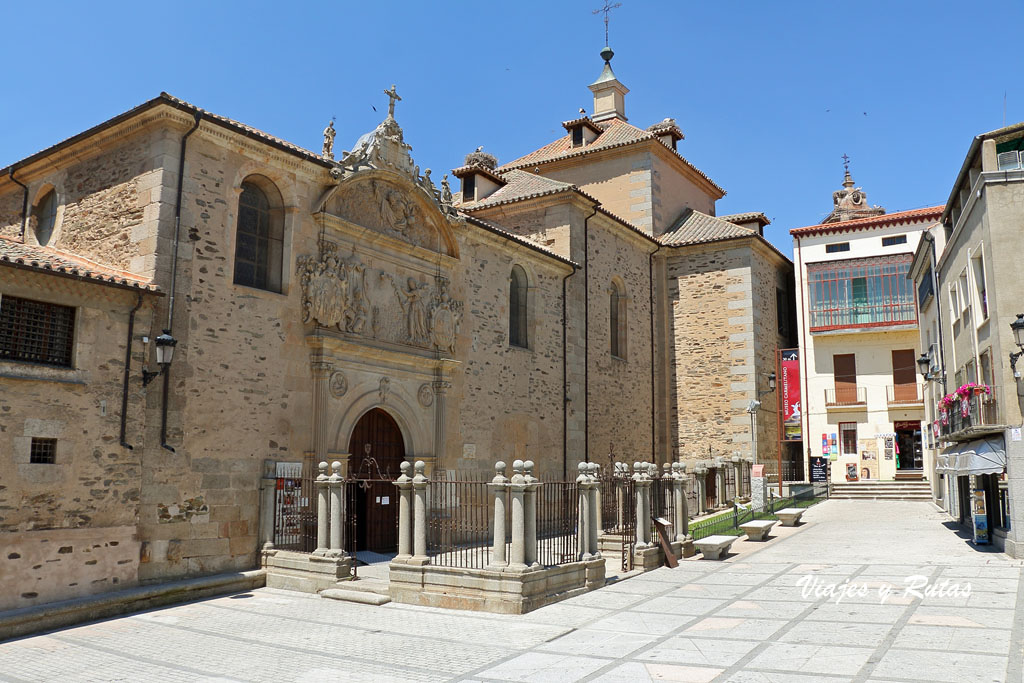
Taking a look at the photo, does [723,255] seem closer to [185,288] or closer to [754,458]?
[754,458]

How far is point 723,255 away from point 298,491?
1890 centimetres

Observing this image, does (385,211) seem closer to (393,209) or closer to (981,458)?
(393,209)

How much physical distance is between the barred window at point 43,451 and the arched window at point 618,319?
59.0 feet

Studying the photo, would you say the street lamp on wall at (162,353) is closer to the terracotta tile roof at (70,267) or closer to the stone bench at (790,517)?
the terracotta tile roof at (70,267)

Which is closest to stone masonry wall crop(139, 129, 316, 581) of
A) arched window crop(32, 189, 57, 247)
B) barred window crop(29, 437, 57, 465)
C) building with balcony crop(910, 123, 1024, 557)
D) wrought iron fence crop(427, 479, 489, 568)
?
barred window crop(29, 437, 57, 465)

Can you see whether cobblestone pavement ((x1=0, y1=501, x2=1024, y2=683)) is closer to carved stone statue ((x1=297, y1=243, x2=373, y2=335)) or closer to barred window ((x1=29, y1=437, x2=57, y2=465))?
barred window ((x1=29, y1=437, x2=57, y2=465))

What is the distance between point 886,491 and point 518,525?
20.5 meters

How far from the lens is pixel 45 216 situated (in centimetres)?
1591

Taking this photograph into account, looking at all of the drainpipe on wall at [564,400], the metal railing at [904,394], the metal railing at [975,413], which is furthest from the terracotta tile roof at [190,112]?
the metal railing at [904,394]

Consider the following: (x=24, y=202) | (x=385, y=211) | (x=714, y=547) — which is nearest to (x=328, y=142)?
(x=385, y=211)

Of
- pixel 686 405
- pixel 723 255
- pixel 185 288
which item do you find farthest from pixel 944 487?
pixel 185 288

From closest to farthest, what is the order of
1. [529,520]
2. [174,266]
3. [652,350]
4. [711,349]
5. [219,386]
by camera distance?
[529,520], [174,266], [219,386], [711,349], [652,350]

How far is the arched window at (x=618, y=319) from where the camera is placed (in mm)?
26344

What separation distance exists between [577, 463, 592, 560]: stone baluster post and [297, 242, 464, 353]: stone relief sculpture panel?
5.41 m
